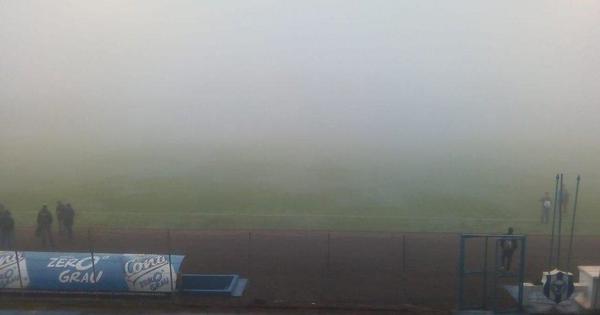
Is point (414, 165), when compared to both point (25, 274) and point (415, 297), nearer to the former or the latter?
point (415, 297)

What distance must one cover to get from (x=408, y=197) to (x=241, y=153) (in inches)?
320

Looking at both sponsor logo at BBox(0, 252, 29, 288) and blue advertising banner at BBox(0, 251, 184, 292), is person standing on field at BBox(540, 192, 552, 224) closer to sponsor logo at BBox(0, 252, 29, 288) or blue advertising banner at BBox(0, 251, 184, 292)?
blue advertising banner at BBox(0, 251, 184, 292)

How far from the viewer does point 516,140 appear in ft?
71.5

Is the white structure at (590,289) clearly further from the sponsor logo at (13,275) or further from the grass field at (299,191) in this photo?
the sponsor logo at (13,275)

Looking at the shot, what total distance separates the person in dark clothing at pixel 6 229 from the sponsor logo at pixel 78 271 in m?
3.66

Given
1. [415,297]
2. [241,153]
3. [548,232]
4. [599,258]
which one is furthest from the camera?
[241,153]

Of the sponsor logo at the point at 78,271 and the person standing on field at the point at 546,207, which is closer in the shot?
the sponsor logo at the point at 78,271

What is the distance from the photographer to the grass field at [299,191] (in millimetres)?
15102

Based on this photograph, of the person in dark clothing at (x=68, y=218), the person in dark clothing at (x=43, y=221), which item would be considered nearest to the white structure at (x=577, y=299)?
the person in dark clothing at (x=43, y=221)

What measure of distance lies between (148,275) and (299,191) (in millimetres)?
11390

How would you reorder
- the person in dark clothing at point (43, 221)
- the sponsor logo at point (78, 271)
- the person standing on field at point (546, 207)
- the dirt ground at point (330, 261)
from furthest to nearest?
the person standing on field at point (546, 207)
the person in dark clothing at point (43, 221)
the dirt ground at point (330, 261)
the sponsor logo at point (78, 271)

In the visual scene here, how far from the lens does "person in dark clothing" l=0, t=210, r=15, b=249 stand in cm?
1101

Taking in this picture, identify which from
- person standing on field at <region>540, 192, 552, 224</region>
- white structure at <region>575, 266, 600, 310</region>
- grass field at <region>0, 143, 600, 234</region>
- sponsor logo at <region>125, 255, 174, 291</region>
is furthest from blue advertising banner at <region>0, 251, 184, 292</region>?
person standing on field at <region>540, 192, 552, 224</region>

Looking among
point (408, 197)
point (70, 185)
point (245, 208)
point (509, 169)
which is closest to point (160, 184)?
point (70, 185)
